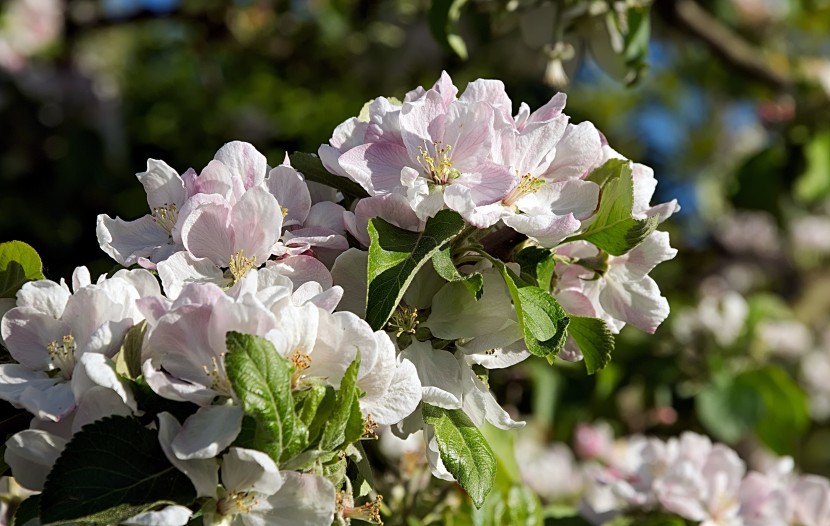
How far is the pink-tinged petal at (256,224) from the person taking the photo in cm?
70

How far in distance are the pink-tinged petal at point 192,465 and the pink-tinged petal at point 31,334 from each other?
0.12m

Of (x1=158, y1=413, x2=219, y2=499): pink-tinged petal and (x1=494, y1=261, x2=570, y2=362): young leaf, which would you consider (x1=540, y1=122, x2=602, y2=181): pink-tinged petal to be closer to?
(x1=494, y1=261, x2=570, y2=362): young leaf

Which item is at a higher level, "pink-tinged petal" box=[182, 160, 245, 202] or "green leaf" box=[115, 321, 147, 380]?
"pink-tinged petal" box=[182, 160, 245, 202]

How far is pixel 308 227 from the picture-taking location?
0.76 m

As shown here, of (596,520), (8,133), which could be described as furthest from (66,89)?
(596,520)

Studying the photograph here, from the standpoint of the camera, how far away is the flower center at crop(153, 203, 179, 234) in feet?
2.47

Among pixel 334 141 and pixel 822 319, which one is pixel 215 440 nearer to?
pixel 334 141

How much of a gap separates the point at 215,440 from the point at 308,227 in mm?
219

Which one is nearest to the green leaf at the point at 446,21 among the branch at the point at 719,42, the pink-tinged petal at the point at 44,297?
the pink-tinged petal at the point at 44,297

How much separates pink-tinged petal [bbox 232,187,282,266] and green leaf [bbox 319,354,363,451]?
134 millimetres

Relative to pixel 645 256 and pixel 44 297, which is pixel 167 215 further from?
pixel 645 256

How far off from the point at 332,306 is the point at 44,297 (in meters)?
0.21

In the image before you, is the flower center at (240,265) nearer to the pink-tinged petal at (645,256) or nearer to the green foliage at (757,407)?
the pink-tinged petal at (645,256)

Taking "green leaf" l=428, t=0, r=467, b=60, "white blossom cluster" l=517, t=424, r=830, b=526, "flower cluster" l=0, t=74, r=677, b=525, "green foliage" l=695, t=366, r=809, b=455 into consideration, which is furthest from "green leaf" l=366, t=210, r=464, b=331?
"green foliage" l=695, t=366, r=809, b=455
